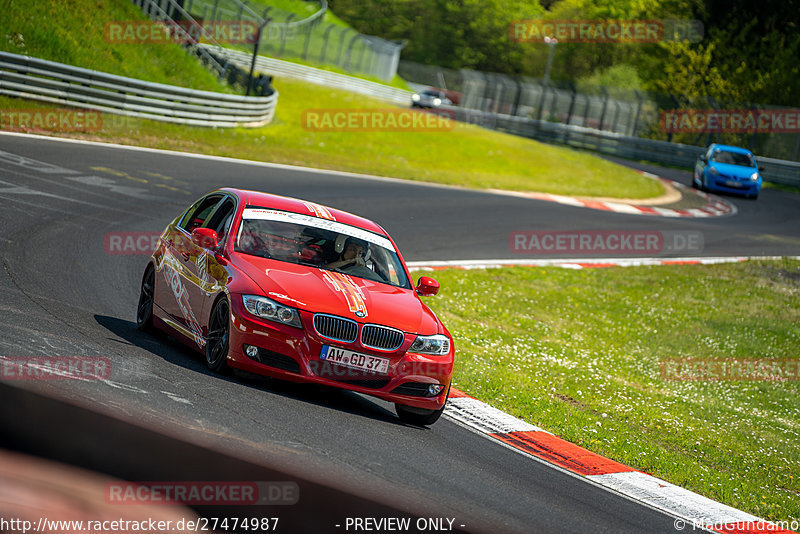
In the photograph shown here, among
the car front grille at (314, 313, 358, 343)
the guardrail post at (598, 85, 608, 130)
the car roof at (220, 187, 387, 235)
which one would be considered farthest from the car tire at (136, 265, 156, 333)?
the guardrail post at (598, 85, 608, 130)

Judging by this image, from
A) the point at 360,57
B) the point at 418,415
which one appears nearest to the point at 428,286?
the point at 418,415

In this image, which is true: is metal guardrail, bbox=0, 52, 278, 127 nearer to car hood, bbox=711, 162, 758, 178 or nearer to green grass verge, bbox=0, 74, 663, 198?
green grass verge, bbox=0, 74, 663, 198

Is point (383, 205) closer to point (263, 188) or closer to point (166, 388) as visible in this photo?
point (263, 188)

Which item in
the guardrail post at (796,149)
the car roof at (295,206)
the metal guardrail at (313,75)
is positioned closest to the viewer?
the car roof at (295,206)

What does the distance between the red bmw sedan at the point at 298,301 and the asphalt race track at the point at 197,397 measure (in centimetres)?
27

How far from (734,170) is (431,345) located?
28992 millimetres

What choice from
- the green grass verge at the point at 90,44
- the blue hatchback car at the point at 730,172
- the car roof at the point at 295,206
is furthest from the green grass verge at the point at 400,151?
the car roof at the point at 295,206

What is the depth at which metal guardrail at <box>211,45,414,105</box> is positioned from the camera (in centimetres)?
4944

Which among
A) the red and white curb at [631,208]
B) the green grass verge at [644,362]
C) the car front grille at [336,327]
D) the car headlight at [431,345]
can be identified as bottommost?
the red and white curb at [631,208]

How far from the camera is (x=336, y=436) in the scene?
6.36m

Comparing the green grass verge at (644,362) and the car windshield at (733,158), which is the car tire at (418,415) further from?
the car windshield at (733,158)

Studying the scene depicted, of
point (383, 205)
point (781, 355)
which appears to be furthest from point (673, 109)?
point (781, 355)

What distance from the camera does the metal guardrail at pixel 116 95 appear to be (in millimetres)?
22766

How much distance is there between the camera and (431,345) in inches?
299
